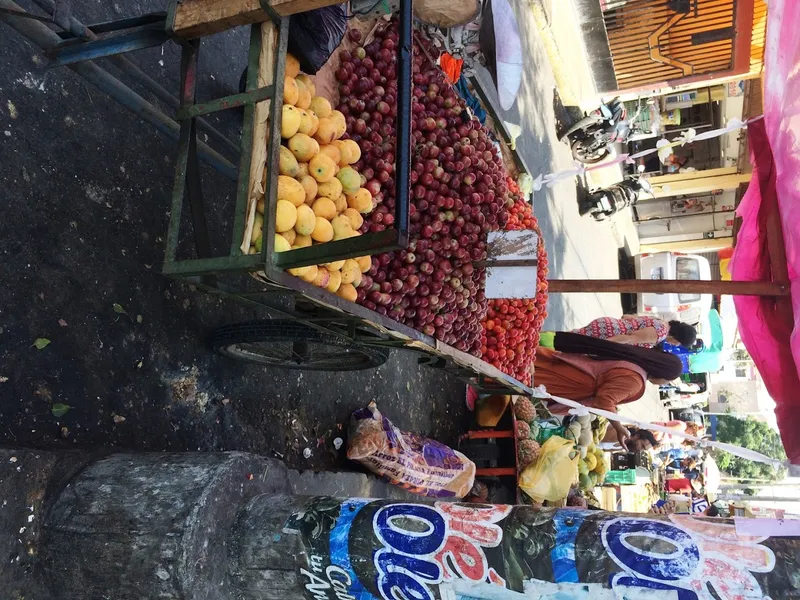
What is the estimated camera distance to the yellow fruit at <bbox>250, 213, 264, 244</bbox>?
67.4 inches

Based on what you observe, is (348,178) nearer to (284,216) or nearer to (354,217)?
(354,217)

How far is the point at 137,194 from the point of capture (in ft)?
8.48

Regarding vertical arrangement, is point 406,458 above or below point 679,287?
below

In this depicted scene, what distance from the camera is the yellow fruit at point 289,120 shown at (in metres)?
1.93

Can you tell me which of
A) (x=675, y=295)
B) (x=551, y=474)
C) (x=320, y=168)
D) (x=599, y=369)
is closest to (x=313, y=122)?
(x=320, y=168)

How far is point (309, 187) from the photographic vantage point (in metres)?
2.01

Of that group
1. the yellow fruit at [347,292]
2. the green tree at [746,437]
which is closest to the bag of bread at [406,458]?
the yellow fruit at [347,292]

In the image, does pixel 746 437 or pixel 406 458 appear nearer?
pixel 406 458

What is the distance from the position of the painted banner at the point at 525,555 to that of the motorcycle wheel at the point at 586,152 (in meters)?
7.14

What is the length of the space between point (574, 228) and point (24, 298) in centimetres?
761

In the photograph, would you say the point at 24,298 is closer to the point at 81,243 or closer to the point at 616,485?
the point at 81,243

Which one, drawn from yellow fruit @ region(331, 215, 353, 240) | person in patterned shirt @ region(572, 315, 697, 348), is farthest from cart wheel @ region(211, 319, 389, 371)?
person in patterned shirt @ region(572, 315, 697, 348)

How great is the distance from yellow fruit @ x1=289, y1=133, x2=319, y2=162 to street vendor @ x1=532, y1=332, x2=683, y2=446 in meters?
2.82

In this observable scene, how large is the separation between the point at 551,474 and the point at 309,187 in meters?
3.31
